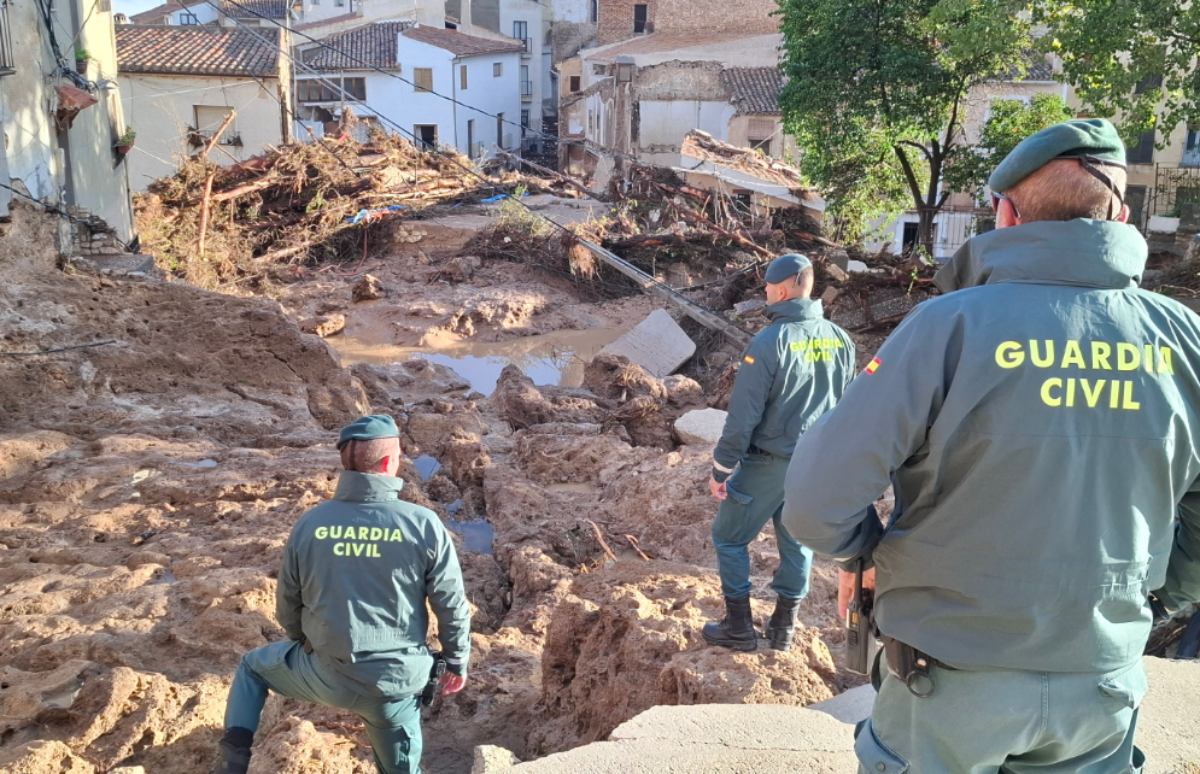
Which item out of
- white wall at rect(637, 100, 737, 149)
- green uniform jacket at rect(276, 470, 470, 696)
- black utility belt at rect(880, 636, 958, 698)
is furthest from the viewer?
white wall at rect(637, 100, 737, 149)

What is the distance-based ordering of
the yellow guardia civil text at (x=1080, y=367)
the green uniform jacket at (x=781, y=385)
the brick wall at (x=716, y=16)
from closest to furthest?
the yellow guardia civil text at (x=1080, y=367) → the green uniform jacket at (x=781, y=385) → the brick wall at (x=716, y=16)

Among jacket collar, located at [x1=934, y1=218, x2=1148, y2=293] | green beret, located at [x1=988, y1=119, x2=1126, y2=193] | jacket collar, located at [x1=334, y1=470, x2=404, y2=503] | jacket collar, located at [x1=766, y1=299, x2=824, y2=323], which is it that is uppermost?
green beret, located at [x1=988, y1=119, x2=1126, y2=193]

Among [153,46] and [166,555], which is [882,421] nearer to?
[166,555]

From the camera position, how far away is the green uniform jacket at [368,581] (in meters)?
3.59

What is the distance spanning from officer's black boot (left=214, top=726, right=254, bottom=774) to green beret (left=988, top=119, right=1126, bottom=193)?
123 inches

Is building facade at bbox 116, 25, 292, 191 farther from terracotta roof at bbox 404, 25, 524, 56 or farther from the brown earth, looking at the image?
the brown earth

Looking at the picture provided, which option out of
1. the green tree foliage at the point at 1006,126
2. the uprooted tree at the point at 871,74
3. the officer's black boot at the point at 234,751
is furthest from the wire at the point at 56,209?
the green tree foliage at the point at 1006,126

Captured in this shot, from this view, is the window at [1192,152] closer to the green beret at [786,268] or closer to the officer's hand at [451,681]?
the green beret at [786,268]

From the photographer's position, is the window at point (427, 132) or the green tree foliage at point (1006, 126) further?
the window at point (427, 132)

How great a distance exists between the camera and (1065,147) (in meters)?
2.14

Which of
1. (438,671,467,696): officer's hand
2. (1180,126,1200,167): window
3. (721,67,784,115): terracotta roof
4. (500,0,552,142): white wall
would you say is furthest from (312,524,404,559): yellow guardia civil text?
(500,0,552,142): white wall

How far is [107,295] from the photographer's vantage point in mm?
10000

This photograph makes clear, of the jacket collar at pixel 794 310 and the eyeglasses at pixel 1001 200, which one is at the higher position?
the eyeglasses at pixel 1001 200

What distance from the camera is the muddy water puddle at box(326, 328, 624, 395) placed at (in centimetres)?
1596
